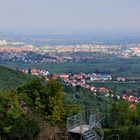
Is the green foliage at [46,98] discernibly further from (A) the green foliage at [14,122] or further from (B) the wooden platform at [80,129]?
(A) the green foliage at [14,122]

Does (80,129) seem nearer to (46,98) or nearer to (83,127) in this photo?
(83,127)

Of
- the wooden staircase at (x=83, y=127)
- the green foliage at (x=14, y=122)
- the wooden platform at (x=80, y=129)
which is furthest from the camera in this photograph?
the wooden platform at (x=80, y=129)

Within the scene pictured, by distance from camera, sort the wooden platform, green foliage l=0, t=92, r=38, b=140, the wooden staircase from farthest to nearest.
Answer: the wooden platform
the wooden staircase
green foliage l=0, t=92, r=38, b=140

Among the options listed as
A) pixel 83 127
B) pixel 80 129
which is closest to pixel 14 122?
pixel 80 129

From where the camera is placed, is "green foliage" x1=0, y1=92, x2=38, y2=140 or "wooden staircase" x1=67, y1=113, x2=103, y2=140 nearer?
"green foliage" x1=0, y1=92, x2=38, y2=140

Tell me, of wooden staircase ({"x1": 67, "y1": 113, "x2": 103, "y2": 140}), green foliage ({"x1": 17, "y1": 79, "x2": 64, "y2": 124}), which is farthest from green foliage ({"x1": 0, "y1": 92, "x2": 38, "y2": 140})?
wooden staircase ({"x1": 67, "y1": 113, "x2": 103, "y2": 140})

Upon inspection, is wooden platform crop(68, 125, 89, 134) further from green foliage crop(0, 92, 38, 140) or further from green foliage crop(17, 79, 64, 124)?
green foliage crop(0, 92, 38, 140)

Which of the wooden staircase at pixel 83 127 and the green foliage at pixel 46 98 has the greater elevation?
the green foliage at pixel 46 98

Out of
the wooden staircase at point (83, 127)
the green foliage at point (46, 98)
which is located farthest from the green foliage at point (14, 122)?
the wooden staircase at point (83, 127)

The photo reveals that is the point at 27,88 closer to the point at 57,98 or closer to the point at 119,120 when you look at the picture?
the point at 57,98

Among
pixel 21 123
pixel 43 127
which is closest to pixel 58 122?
pixel 43 127

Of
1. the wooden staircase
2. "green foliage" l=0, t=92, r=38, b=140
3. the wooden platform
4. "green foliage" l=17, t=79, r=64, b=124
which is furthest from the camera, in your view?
"green foliage" l=17, t=79, r=64, b=124
